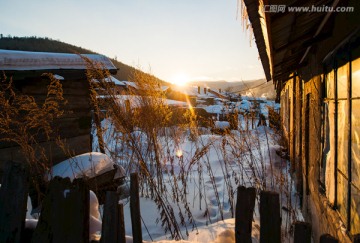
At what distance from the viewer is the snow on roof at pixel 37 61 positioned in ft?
12.0

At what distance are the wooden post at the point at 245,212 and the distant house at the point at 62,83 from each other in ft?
8.63

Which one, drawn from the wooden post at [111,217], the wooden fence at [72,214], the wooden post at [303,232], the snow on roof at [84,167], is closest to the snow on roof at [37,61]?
the snow on roof at [84,167]

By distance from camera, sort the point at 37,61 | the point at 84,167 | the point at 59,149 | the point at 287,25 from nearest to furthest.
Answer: the point at 287,25 < the point at 84,167 < the point at 37,61 < the point at 59,149

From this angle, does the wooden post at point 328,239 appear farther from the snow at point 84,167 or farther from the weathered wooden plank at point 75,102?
the weathered wooden plank at point 75,102


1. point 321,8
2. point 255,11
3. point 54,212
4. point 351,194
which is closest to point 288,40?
point 321,8

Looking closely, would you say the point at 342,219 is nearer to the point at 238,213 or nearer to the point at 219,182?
the point at 238,213

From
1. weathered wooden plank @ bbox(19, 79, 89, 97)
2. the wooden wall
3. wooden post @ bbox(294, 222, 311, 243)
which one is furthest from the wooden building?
weathered wooden plank @ bbox(19, 79, 89, 97)

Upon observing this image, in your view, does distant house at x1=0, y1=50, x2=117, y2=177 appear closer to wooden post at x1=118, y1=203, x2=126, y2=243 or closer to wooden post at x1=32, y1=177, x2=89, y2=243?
wooden post at x1=32, y1=177, x2=89, y2=243

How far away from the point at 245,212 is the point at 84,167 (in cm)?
301

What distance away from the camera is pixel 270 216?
1072mm

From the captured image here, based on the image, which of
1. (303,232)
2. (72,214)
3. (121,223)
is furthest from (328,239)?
(72,214)

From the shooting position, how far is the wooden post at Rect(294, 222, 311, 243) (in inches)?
40.1

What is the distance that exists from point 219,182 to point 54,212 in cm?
384

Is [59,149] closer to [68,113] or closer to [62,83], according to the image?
[68,113]
